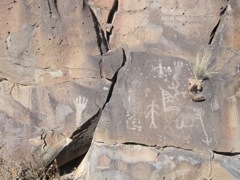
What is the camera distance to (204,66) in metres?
3.43

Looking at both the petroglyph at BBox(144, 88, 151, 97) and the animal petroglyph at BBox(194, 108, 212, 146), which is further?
the petroglyph at BBox(144, 88, 151, 97)

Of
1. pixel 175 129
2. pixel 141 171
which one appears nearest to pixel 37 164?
pixel 141 171

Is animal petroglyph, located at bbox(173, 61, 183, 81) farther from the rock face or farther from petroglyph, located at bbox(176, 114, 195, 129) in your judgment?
petroglyph, located at bbox(176, 114, 195, 129)

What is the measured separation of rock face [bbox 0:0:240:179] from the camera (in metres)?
3.45

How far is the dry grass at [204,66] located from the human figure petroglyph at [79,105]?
41.0 inches

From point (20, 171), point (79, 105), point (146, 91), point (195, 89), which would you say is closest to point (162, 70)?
point (146, 91)

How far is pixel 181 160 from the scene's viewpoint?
3410 millimetres

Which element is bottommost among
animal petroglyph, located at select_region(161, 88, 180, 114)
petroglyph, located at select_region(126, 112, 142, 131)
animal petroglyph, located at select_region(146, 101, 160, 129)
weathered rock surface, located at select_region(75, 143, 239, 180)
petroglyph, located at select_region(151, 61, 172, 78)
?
weathered rock surface, located at select_region(75, 143, 239, 180)

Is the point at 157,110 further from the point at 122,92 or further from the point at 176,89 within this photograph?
the point at 122,92

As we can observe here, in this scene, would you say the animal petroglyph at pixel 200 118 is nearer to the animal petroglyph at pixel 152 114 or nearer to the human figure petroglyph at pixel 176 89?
the human figure petroglyph at pixel 176 89

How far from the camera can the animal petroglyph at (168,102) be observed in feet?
11.4

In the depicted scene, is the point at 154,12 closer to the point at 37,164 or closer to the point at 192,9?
the point at 192,9

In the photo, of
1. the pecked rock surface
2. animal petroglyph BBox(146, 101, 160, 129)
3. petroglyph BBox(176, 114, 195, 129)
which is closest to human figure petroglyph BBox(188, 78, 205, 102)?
petroglyph BBox(176, 114, 195, 129)

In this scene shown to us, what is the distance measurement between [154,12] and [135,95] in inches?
32.4
